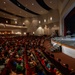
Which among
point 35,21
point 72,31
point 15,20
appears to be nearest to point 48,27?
point 35,21

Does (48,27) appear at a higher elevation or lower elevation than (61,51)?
higher

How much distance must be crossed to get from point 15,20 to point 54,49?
2347 centimetres

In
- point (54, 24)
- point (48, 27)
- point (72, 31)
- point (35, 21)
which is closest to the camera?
point (72, 31)

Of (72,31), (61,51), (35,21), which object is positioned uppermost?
(35,21)

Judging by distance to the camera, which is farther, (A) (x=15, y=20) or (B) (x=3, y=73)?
(A) (x=15, y=20)

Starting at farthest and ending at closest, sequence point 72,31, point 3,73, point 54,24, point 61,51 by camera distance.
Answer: point 54,24, point 72,31, point 61,51, point 3,73

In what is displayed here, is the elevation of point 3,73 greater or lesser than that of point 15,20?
lesser

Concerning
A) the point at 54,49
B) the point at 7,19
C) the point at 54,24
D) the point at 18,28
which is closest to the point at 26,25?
the point at 18,28

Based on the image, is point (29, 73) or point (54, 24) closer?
point (29, 73)

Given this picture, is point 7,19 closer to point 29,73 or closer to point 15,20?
point 15,20

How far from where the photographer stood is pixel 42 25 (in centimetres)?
2986

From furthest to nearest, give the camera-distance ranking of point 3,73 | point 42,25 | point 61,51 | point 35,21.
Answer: point 35,21, point 42,25, point 61,51, point 3,73

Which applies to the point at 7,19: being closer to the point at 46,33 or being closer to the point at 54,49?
the point at 46,33

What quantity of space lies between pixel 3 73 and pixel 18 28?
28.8 meters
